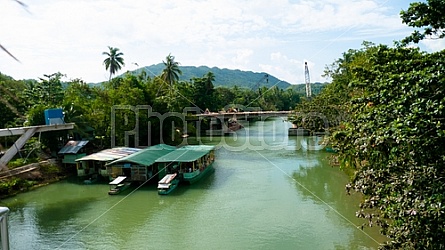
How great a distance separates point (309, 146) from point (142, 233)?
1601cm

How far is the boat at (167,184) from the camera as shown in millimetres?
13273

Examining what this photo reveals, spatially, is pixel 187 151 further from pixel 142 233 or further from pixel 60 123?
pixel 142 233

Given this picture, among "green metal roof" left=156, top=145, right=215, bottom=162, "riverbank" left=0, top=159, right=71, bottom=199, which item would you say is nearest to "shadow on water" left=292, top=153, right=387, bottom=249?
"green metal roof" left=156, top=145, right=215, bottom=162

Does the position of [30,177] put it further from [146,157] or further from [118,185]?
[146,157]

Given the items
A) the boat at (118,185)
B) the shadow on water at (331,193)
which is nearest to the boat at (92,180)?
the boat at (118,185)

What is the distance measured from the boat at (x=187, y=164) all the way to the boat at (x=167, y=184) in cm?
42

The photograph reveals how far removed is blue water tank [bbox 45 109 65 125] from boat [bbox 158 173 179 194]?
5.20m

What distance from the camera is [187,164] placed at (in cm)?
1534

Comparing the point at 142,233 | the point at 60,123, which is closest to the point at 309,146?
the point at 60,123

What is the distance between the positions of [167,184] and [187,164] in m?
2.02

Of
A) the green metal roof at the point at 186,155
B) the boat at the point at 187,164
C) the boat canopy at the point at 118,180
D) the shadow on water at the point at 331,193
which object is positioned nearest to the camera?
the shadow on water at the point at 331,193

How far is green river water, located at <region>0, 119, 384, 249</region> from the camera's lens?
920cm

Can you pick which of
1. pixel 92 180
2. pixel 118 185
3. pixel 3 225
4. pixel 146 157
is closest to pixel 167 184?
pixel 118 185

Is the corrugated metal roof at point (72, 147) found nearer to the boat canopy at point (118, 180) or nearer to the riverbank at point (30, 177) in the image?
the riverbank at point (30, 177)
